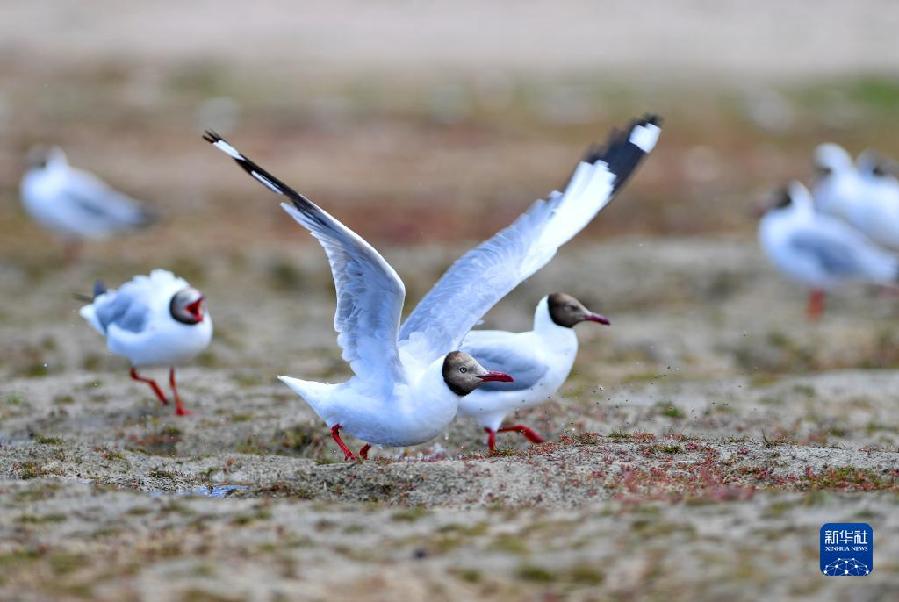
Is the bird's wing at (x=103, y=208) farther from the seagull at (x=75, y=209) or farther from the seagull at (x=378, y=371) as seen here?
the seagull at (x=378, y=371)

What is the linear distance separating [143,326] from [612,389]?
3949mm

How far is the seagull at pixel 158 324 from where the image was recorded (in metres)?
10.2

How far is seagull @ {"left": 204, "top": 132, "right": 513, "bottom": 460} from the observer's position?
747 centimetres

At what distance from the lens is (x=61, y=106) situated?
26.3 metres

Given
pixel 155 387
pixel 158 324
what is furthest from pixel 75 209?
pixel 158 324

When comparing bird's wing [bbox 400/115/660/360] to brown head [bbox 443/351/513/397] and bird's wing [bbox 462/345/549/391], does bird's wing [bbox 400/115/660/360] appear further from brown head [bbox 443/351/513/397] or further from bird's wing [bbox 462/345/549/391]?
brown head [bbox 443/351/513/397]

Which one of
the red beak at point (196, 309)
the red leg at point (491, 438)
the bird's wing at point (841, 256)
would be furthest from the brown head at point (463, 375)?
the bird's wing at point (841, 256)

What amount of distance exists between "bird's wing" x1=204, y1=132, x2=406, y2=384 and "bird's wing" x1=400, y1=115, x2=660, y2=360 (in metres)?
0.43

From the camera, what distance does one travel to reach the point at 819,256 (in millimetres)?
15133

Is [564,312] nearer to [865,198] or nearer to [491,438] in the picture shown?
[491,438]

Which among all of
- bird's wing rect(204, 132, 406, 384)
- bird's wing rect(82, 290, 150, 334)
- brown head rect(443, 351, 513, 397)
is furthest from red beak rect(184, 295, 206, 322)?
brown head rect(443, 351, 513, 397)

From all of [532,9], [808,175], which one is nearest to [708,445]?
[808,175]

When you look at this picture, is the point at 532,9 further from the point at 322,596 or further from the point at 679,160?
the point at 322,596

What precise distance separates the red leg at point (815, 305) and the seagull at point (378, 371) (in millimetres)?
7885
